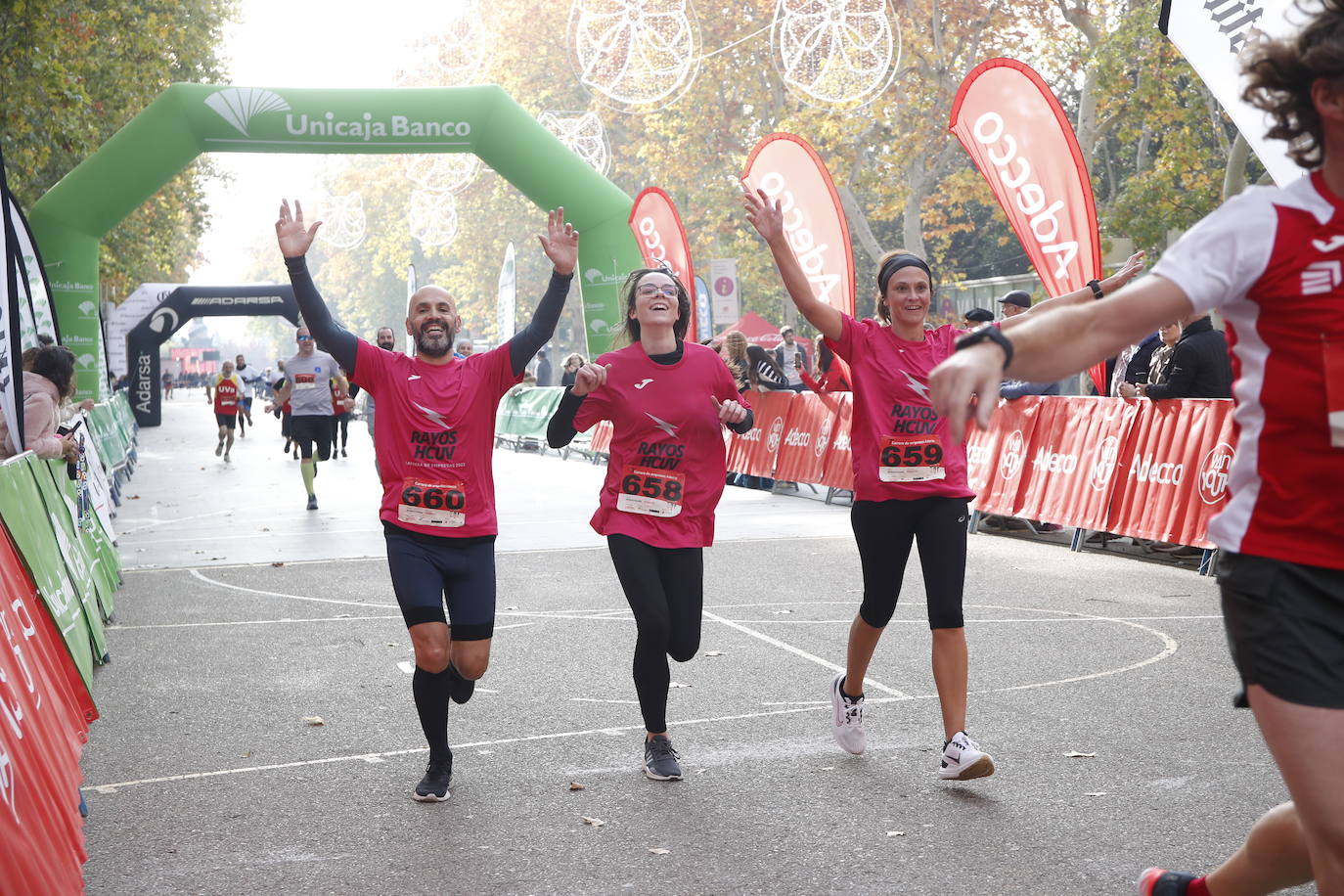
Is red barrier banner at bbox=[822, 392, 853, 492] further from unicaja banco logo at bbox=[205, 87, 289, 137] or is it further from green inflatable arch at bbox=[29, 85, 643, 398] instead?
unicaja banco logo at bbox=[205, 87, 289, 137]

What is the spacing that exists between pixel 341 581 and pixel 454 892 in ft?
23.4

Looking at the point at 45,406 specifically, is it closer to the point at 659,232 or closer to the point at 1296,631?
the point at 1296,631

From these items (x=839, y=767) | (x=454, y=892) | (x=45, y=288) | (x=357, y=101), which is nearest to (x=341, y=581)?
(x=45, y=288)

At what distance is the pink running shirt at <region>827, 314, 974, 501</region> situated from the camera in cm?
549

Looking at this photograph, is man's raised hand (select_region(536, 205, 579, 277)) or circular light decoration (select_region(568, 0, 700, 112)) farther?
circular light decoration (select_region(568, 0, 700, 112))

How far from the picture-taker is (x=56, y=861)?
12.6 ft

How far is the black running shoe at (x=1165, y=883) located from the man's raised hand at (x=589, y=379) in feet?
9.47

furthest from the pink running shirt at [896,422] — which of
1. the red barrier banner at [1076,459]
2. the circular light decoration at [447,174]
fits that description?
the circular light decoration at [447,174]

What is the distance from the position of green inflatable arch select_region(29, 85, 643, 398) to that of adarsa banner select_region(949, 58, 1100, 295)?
307 inches

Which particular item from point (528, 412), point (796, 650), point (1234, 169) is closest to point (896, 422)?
point (796, 650)

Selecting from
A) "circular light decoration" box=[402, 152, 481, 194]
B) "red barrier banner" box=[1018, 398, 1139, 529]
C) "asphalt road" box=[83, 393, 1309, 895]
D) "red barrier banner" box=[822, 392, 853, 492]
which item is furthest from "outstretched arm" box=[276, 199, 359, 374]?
"circular light decoration" box=[402, 152, 481, 194]

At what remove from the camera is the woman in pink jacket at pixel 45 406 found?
817cm

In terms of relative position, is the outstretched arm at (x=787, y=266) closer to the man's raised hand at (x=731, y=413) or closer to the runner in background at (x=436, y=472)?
the man's raised hand at (x=731, y=413)

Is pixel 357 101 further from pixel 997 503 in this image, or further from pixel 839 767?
pixel 839 767
